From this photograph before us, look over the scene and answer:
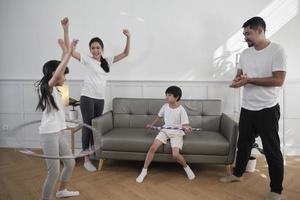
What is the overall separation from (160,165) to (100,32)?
2075 millimetres

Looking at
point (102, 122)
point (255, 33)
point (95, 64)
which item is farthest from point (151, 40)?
point (255, 33)

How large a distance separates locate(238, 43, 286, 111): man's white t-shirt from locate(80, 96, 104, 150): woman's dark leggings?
1.77 metres

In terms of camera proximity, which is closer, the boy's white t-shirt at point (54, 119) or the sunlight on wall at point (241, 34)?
the boy's white t-shirt at point (54, 119)

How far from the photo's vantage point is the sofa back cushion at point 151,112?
11.7 feet

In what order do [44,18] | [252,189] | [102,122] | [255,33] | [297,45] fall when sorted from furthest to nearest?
[44,18] → [297,45] → [102,122] → [252,189] → [255,33]

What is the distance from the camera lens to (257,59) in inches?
97.3

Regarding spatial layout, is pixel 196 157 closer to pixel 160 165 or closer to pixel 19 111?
pixel 160 165

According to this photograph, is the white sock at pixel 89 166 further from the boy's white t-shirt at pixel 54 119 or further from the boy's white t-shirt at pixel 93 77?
the boy's white t-shirt at pixel 54 119

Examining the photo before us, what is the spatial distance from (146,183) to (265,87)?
5.04 feet

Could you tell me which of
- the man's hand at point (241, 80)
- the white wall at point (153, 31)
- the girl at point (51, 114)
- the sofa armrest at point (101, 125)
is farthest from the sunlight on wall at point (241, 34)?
the girl at point (51, 114)

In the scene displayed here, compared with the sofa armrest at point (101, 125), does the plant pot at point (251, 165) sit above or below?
below

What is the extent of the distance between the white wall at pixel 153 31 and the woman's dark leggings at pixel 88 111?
0.78m

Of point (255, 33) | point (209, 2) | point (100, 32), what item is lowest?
point (255, 33)

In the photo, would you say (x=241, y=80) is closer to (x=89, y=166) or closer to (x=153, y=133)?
(x=153, y=133)
